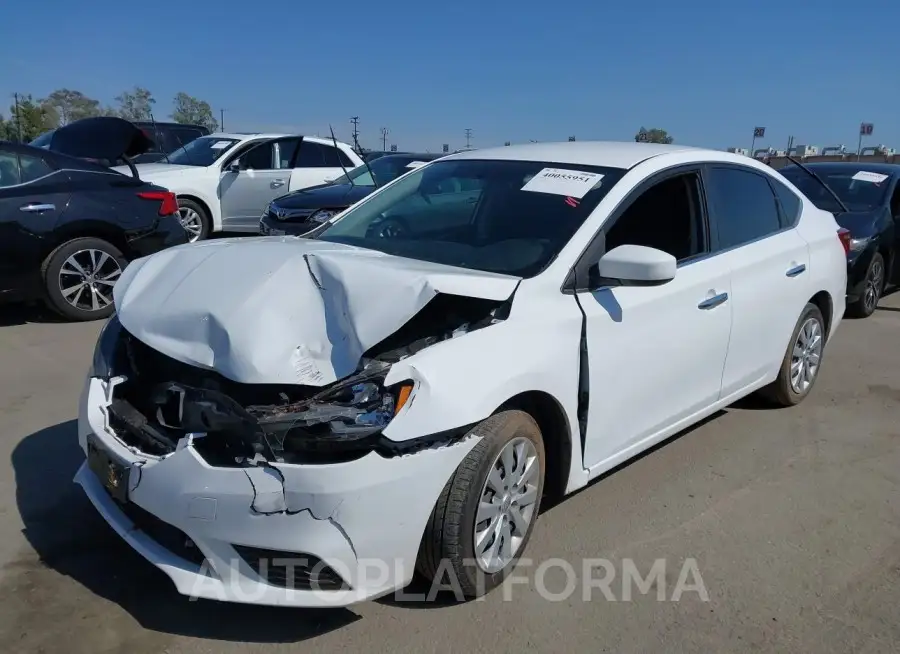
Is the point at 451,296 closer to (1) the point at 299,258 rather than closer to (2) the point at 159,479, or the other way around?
(1) the point at 299,258

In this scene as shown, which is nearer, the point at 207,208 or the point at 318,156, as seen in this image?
the point at 207,208

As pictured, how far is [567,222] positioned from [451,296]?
77cm

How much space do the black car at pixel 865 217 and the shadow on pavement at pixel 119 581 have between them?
695 centimetres

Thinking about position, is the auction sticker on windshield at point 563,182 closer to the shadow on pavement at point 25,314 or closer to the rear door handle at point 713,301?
the rear door handle at point 713,301

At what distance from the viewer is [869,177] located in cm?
876

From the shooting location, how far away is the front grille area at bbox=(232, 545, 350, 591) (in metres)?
2.54

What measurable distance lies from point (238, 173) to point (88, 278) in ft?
15.4

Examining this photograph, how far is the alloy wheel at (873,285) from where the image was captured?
8109mm

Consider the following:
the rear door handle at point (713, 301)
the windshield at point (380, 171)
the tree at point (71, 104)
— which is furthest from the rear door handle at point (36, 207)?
the tree at point (71, 104)

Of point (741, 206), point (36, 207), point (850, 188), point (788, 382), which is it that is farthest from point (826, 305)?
point (36, 207)

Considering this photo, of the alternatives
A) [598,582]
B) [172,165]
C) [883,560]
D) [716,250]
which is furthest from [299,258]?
[172,165]

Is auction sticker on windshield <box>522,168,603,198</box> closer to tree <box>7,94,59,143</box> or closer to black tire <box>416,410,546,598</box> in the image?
black tire <box>416,410,546,598</box>

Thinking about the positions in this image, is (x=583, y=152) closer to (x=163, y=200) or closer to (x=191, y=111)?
(x=163, y=200)

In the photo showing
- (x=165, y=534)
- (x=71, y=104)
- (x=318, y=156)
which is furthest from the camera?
(x=71, y=104)
